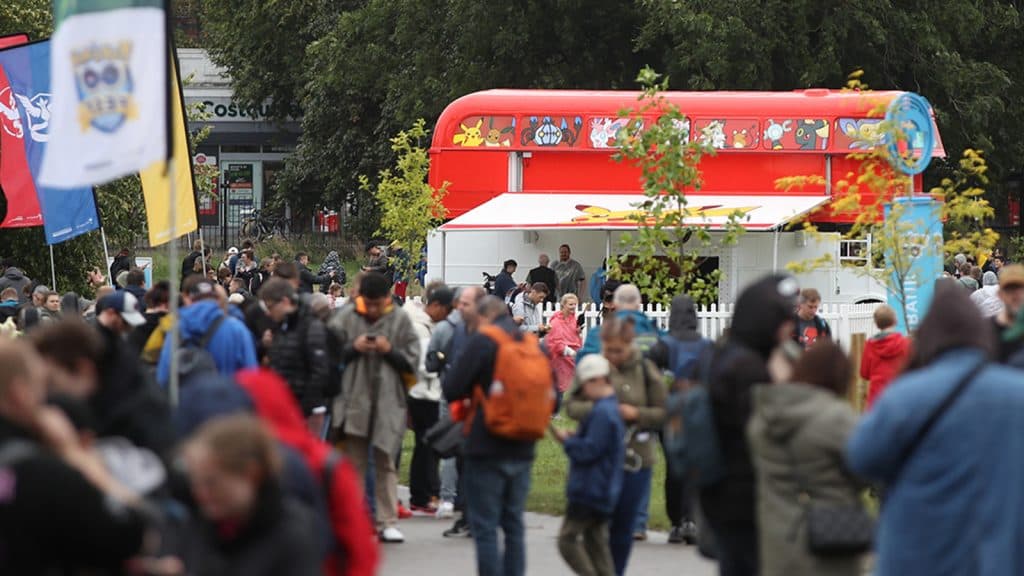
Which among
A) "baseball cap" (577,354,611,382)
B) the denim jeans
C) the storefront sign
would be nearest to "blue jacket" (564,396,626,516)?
"baseball cap" (577,354,611,382)

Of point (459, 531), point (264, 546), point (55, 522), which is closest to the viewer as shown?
point (55, 522)

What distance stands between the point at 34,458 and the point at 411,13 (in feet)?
135

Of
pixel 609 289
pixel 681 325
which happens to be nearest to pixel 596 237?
pixel 609 289

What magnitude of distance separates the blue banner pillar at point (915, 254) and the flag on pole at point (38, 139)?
868 centimetres

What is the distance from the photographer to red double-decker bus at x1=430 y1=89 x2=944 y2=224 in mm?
29656

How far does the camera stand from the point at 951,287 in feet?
22.7

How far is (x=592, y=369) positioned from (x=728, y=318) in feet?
48.4

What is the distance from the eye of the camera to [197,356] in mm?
10195

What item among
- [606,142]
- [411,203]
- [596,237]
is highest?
[606,142]

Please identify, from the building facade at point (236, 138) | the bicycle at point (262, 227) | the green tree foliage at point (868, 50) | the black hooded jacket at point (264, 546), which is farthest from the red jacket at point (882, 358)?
the building facade at point (236, 138)

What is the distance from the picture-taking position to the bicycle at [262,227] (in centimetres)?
5606

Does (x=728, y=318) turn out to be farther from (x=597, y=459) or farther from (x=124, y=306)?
(x=597, y=459)

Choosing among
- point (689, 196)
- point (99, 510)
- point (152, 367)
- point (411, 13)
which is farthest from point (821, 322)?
point (411, 13)

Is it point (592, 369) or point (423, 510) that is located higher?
point (592, 369)
